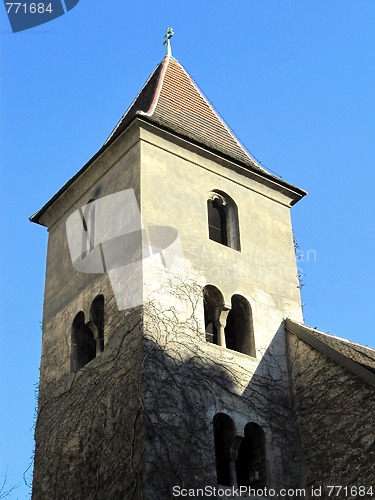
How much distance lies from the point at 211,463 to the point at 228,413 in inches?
44.0

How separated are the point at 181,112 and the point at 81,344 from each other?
6221 mm

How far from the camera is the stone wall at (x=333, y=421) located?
48.3ft

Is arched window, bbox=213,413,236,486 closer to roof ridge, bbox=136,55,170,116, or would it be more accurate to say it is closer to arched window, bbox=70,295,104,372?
arched window, bbox=70,295,104,372

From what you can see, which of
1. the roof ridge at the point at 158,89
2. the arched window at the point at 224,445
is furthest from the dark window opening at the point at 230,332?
the roof ridge at the point at 158,89

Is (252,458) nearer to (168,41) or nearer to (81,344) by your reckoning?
(81,344)

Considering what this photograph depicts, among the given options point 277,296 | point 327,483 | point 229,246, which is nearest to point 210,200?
point 229,246

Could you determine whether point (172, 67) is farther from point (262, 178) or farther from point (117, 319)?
point (117, 319)

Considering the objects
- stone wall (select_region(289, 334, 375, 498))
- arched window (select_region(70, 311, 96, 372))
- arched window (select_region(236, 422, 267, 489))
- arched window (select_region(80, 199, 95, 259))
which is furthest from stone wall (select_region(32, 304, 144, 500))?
stone wall (select_region(289, 334, 375, 498))

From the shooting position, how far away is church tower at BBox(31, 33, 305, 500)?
14969mm

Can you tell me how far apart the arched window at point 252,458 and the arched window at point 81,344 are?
3605 millimetres

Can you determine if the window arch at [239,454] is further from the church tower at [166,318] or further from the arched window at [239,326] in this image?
the arched window at [239,326]

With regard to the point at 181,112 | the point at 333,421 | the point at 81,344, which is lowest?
the point at 333,421

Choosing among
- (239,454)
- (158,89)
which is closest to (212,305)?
(239,454)

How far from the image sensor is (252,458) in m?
16.0
